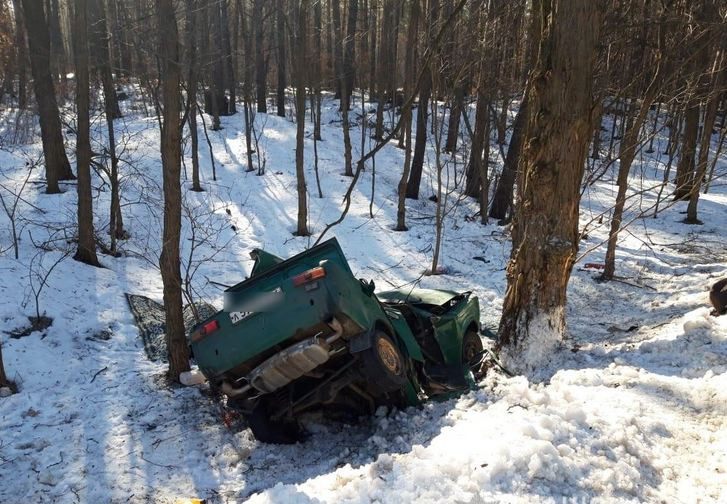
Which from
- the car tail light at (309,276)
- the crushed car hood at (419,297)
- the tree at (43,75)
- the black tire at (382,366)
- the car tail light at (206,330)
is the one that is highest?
the tree at (43,75)

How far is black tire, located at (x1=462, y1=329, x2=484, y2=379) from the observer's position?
A: 6676mm

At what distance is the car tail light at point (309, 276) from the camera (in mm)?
4434

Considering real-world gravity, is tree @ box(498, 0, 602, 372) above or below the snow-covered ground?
above

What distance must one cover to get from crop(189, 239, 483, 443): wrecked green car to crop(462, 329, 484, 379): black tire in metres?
1.09

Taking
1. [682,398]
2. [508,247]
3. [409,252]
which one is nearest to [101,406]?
[682,398]

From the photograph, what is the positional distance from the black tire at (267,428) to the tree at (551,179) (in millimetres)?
2368

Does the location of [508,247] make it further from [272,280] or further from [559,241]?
[272,280]

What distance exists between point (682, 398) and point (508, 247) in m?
12.2

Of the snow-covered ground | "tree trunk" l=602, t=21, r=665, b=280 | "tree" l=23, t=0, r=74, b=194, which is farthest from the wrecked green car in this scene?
"tree" l=23, t=0, r=74, b=194

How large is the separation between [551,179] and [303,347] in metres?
3.06

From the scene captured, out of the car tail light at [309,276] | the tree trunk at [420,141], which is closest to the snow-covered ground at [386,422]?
the car tail light at [309,276]

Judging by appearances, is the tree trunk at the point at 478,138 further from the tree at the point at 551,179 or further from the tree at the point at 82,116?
the tree at the point at 551,179

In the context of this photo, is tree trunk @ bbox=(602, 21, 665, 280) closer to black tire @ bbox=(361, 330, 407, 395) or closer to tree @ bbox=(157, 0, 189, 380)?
black tire @ bbox=(361, 330, 407, 395)

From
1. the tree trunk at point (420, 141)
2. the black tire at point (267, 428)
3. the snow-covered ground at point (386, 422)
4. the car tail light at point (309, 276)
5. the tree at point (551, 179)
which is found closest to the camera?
the snow-covered ground at point (386, 422)
